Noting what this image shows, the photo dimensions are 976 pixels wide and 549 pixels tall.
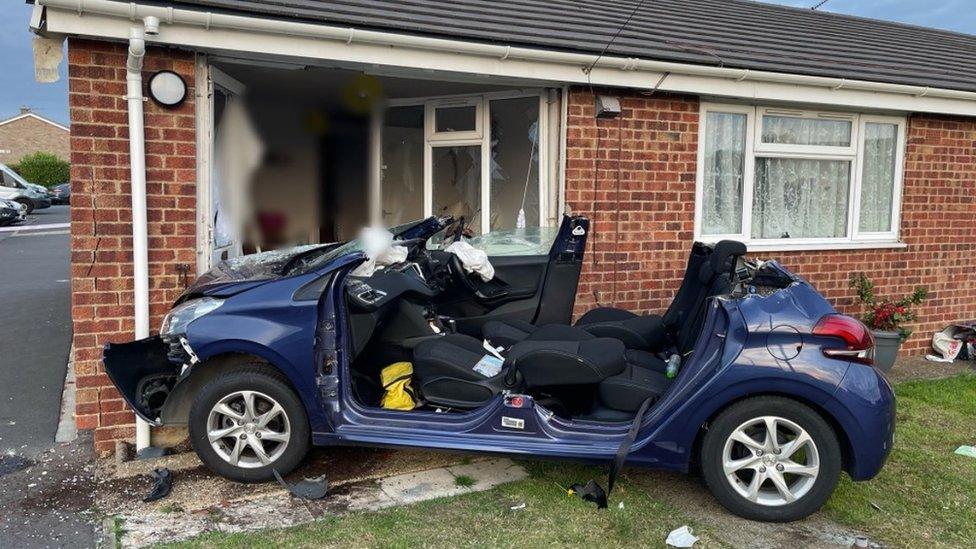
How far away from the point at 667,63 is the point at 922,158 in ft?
11.5

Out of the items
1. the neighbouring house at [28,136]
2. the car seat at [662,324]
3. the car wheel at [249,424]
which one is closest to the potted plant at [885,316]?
the car seat at [662,324]

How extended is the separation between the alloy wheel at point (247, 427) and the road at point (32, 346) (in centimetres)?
161

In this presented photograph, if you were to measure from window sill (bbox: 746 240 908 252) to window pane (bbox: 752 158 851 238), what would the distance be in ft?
0.60

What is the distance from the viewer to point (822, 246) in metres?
7.16

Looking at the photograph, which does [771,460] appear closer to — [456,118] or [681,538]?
[681,538]

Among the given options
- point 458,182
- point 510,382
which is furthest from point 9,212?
point 510,382

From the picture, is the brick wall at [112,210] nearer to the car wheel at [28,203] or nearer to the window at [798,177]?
the window at [798,177]

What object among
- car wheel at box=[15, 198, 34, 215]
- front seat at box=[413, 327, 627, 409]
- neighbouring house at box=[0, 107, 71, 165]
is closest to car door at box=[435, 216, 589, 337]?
front seat at box=[413, 327, 627, 409]

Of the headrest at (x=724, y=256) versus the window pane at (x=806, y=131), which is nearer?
the headrest at (x=724, y=256)

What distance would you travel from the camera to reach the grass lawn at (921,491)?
3627 mm

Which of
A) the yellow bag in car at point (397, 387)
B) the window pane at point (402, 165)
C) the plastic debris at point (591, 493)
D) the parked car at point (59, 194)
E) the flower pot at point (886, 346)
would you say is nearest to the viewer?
the plastic debris at point (591, 493)

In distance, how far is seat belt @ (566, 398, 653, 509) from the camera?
3.56 m

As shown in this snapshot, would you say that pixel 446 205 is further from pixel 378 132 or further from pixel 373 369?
pixel 373 369

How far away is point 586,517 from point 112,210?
3506 mm
